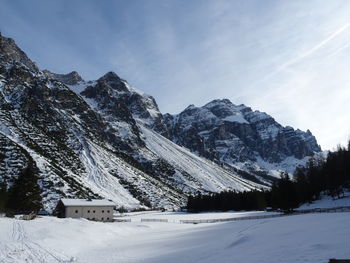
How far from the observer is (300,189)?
96.4 m

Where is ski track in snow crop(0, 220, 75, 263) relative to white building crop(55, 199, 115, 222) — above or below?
below

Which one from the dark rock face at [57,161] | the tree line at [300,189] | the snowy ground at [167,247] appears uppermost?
the dark rock face at [57,161]

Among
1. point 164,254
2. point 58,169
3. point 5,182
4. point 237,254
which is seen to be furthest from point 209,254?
point 58,169

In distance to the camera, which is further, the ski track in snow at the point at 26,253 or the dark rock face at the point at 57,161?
the dark rock face at the point at 57,161

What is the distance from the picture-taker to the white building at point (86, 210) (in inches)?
3162

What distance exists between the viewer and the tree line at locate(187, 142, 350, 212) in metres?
73.7

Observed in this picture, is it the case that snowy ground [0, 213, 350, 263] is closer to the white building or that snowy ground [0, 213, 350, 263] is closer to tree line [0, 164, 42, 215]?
tree line [0, 164, 42, 215]

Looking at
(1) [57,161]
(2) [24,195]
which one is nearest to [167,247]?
(2) [24,195]

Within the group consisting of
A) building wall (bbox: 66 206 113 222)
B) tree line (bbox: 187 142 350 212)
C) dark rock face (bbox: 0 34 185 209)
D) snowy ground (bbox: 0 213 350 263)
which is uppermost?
dark rock face (bbox: 0 34 185 209)

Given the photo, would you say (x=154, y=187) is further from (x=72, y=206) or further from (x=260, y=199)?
(x=72, y=206)

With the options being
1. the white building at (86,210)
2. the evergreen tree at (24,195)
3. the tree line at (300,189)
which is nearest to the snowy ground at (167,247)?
the evergreen tree at (24,195)

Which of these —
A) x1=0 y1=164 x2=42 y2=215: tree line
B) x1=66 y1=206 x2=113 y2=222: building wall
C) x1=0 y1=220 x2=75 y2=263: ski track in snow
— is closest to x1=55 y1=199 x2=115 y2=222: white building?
x1=66 y1=206 x2=113 y2=222: building wall

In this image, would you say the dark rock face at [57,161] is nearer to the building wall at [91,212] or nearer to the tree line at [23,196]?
the building wall at [91,212]

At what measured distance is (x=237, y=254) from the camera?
2362 cm
